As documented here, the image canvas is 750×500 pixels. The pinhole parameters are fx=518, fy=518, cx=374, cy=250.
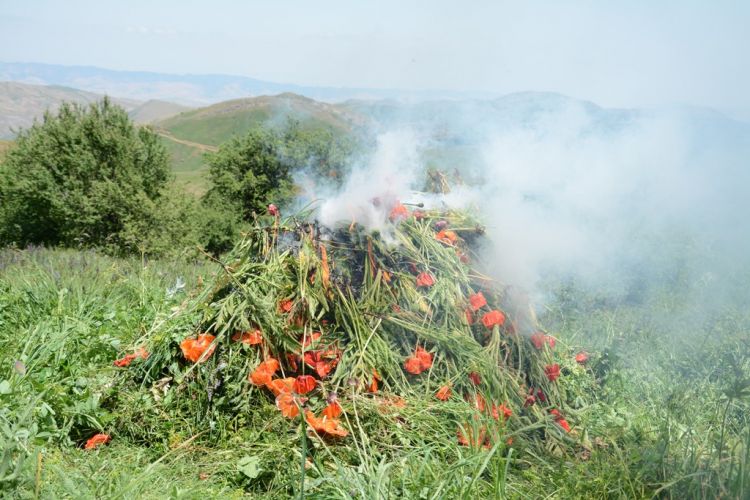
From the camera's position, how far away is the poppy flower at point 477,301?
3.36m

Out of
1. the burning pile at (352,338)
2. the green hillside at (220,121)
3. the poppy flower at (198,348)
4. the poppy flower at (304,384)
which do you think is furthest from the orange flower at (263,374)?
the green hillside at (220,121)

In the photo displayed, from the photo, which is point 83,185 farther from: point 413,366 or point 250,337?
point 413,366

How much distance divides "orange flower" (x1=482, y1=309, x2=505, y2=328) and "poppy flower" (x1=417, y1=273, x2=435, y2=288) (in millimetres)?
408

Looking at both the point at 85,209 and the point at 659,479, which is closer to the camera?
the point at 659,479

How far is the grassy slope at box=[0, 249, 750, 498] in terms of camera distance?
2.11m

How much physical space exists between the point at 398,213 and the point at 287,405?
1711mm

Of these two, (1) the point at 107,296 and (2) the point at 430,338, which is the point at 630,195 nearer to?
(2) the point at 430,338

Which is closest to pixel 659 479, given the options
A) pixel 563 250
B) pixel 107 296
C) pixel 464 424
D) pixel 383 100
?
pixel 464 424

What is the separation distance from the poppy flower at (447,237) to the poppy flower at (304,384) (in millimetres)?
1533

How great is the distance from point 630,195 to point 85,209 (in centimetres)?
1719

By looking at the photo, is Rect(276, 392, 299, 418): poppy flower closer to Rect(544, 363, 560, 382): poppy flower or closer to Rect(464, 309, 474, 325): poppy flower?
Rect(464, 309, 474, 325): poppy flower

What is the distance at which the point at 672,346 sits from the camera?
4.62 meters

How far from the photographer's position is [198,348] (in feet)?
9.45

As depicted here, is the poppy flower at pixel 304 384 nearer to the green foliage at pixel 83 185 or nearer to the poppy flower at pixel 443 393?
the poppy flower at pixel 443 393
